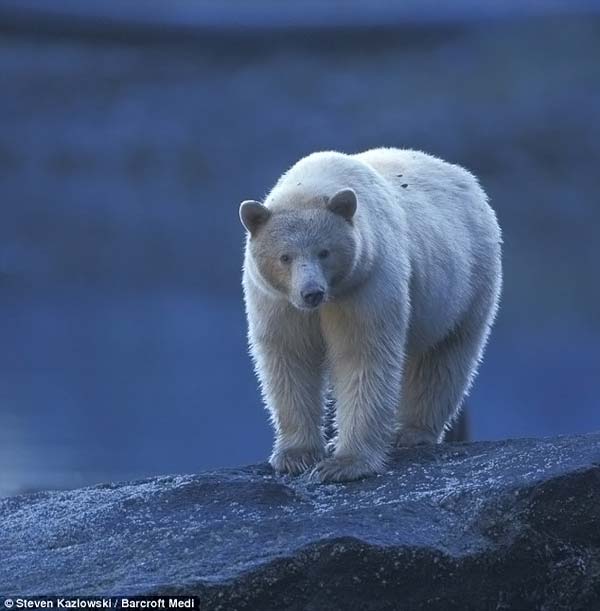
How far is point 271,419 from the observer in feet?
23.0

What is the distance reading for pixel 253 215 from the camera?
6.27 meters

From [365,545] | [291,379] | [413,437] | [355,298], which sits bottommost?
[413,437]

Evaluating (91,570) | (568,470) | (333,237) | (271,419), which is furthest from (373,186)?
(91,570)

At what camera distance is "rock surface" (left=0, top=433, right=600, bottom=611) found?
5.13 metres

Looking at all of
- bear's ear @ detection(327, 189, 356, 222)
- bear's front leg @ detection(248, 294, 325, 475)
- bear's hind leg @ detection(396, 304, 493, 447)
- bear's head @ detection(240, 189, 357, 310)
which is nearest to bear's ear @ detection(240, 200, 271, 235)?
bear's head @ detection(240, 189, 357, 310)

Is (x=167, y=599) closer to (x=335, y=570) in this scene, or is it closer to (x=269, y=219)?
(x=335, y=570)

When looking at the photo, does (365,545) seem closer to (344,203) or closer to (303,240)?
(303,240)

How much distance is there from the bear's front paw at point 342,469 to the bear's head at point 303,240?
0.75 m

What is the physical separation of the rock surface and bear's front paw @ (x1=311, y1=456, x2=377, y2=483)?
0.74ft

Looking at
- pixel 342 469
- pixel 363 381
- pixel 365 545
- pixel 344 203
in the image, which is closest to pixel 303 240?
pixel 344 203

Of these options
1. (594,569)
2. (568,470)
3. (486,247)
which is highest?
(486,247)

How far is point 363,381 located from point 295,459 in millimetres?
543

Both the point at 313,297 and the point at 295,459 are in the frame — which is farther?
the point at 295,459

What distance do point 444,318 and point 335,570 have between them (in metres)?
2.28
